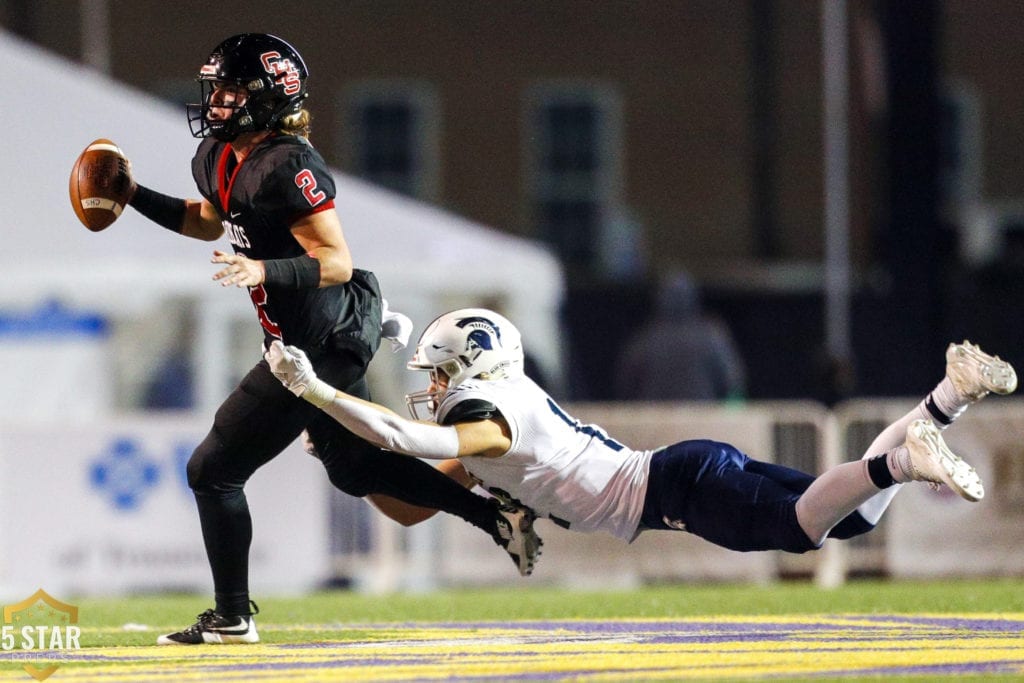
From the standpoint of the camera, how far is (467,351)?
6.09 m

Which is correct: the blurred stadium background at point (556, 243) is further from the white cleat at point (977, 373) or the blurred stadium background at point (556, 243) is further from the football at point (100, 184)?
the white cleat at point (977, 373)

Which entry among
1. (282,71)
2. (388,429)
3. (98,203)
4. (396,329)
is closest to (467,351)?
(396,329)

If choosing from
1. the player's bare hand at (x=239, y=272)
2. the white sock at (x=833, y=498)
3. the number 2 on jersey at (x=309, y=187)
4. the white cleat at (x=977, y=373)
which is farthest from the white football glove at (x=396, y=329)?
the white cleat at (x=977, y=373)

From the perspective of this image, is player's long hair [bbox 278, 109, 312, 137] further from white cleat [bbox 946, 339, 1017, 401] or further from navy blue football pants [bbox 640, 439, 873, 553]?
white cleat [bbox 946, 339, 1017, 401]

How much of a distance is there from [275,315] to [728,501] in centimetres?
155

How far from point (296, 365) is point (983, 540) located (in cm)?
599

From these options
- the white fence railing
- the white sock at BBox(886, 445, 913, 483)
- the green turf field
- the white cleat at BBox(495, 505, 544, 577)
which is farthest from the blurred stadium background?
the white sock at BBox(886, 445, 913, 483)

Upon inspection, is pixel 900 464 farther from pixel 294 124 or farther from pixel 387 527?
pixel 387 527

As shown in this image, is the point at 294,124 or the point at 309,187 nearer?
the point at 309,187

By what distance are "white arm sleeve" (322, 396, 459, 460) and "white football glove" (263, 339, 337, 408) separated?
0.17 ft

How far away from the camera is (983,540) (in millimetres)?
10453

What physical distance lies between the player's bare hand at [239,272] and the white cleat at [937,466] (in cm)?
203

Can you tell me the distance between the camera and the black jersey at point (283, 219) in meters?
5.81

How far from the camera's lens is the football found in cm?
637
